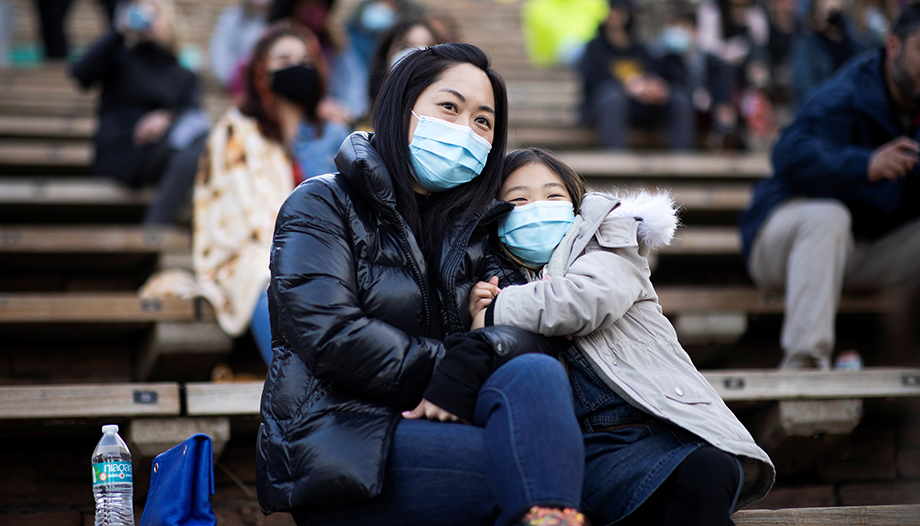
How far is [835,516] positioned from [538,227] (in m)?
1.03

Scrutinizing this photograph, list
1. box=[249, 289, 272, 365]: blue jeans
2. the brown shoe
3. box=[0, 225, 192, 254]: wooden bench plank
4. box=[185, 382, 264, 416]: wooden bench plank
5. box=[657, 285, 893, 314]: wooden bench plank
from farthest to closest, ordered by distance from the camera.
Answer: box=[0, 225, 192, 254]: wooden bench plank
box=[657, 285, 893, 314]: wooden bench plank
box=[249, 289, 272, 365]: blue jeans
box=[185, 382, 264, 416]: wooden bench plank
the brown shoe

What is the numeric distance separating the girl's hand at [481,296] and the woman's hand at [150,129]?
299 centimetres

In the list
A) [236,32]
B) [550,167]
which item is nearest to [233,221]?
[550,167]

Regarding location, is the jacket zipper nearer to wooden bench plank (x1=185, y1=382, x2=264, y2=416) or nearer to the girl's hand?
the girl's hand

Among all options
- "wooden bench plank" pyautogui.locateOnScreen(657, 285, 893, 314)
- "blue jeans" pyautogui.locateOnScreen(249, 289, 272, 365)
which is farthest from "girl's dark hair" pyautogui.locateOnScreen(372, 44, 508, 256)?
"wooden bench plank" pyautogui.locateOnScreen(657, 285, 893, 314)

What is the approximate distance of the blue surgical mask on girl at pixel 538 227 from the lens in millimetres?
2105

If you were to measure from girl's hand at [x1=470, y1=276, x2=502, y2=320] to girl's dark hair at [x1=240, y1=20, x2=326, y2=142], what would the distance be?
1991 mm

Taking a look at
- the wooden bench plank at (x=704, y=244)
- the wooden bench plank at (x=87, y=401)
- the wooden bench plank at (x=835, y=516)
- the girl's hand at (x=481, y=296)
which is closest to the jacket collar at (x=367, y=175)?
the girl's hand at (x=481, y=296)

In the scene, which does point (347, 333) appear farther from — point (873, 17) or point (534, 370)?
point (873, 17)

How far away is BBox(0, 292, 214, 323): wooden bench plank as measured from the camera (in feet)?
10.1

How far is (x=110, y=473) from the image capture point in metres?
2.03

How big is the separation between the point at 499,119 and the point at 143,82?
3143 mm

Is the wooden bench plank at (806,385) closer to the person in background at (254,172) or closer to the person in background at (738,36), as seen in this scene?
the person in background at (254,172)

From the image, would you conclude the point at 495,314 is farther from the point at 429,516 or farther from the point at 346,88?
the point at 346,88
